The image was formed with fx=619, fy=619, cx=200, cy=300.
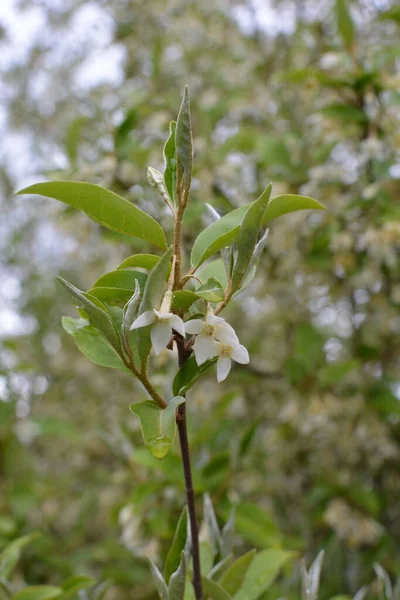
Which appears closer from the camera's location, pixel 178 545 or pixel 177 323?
pixel 177 323

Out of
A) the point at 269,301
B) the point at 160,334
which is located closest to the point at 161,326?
the point at 160,334

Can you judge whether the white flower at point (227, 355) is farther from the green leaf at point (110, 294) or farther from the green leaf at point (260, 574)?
the green leaf at point (260, 574)

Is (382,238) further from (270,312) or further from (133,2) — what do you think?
(133,2)

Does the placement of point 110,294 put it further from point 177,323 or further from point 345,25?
point 345,25

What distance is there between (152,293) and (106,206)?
13 centimetres

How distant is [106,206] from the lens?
0.62m

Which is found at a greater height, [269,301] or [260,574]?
[260,574]

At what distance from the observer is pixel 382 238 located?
1.61 m

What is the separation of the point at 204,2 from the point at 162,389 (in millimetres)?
2548

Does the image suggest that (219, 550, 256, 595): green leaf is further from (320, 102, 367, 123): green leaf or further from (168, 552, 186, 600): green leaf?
(320, 102, 367, 123): green leaf

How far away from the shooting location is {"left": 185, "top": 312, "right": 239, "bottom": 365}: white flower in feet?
1.91

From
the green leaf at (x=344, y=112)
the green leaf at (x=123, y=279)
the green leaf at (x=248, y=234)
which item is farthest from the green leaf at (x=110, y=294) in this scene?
the green leaf at (x=344, y=112)

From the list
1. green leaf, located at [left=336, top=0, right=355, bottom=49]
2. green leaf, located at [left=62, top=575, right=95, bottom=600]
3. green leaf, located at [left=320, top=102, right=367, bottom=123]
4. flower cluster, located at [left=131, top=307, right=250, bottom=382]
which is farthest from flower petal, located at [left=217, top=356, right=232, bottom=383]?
green leaf, located at [left=336, top=0, right=355, bottom=49]

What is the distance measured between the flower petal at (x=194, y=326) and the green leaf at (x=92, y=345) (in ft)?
0.30
